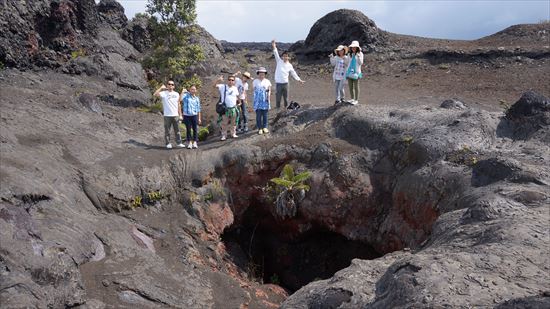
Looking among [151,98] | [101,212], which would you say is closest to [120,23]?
[151,98]

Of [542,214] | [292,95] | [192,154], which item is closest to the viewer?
[542,214]

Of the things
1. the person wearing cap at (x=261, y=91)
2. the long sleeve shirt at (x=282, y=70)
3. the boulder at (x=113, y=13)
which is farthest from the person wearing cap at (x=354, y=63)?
the boulder at (x=113, y=13)

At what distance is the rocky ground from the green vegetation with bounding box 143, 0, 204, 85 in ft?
11.7

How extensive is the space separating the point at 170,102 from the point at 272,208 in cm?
446

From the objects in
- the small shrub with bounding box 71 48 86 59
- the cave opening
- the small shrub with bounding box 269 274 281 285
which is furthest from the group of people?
the small shrub with bounding box 71 48 86 59

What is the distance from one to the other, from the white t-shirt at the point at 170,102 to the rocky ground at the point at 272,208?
4.10 feet

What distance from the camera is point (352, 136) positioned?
15.4 m

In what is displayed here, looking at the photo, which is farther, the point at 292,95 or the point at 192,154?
the point at 292,95

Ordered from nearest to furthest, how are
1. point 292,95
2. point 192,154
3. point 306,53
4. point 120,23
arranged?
point 192,154
point 292,95
point 120,23
point 306,53

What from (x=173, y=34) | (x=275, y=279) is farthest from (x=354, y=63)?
(x=173, y=34)

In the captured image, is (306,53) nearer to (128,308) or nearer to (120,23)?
(120,23)

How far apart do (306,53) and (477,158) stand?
2631 cm

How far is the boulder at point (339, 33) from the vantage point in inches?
1342

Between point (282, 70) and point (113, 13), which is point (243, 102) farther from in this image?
point (113, 13)
